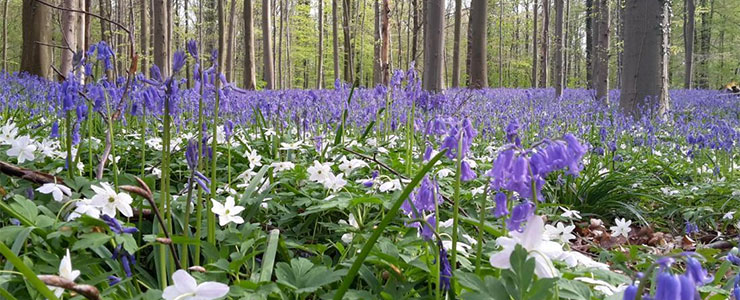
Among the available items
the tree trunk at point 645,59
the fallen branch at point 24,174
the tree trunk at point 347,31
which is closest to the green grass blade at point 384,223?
the fallen branch at point 24,174

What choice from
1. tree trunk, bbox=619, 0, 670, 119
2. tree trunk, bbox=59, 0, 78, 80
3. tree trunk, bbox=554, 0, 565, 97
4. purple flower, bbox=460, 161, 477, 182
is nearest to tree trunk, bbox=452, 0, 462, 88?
tree trunk, bbox=554, 0, 565, 97

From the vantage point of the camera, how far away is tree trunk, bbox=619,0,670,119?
768 centimetres

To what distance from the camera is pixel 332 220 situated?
99.0 inches

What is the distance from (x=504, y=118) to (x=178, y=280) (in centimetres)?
608

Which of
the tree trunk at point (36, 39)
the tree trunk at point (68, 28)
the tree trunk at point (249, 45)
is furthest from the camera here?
the tree trunk at point (249, 45)

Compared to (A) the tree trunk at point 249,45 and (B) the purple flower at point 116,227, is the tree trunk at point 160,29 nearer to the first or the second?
(A) the tree trunk at point 249,45

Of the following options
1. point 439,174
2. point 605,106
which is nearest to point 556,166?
point 439,174

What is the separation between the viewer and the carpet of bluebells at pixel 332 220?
107 cm

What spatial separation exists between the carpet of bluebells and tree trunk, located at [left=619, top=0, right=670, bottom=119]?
3.68 metres

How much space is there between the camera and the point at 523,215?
1.07m

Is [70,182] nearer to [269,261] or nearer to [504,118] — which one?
[269,261]

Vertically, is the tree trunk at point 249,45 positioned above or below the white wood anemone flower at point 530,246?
above

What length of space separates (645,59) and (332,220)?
7063 millimetres

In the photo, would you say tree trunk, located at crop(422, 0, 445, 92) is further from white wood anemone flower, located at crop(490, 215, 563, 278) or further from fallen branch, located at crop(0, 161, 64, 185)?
white wood anemone flower, located at crop(490, 215, 563, 278)
